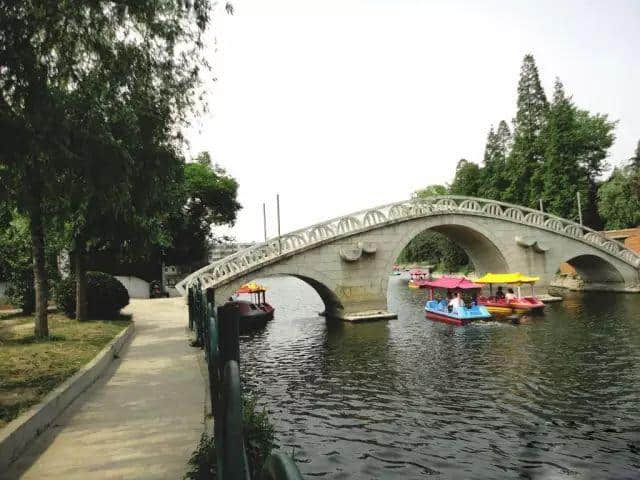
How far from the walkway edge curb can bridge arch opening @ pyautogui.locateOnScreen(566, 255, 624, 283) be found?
1334 inches

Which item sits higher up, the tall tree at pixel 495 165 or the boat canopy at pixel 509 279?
the tall tree at pixel 495 165

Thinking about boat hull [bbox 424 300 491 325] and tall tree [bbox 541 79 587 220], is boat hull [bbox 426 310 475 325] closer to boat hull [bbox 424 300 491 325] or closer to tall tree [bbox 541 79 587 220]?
boat hull [bbox 424 300 491 325]

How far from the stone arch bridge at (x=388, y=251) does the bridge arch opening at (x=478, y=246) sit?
83 mm

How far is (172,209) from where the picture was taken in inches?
617

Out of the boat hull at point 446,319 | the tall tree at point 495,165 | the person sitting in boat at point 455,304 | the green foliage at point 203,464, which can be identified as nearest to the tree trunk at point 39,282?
the green foliage at point 203,464

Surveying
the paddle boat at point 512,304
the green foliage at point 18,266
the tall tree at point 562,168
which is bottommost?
the paddle boat at point 512,304

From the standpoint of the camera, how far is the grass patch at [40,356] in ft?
24.9

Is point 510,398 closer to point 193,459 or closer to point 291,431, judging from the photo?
point 291,431

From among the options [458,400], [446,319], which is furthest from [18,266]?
[446,319]

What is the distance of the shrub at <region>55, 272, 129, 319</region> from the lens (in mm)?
19125

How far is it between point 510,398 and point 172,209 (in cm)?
1132

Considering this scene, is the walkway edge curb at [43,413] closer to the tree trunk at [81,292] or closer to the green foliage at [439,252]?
the tree trunk at [81,292]

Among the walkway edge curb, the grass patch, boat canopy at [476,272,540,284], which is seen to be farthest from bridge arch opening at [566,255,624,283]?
the walkway edge curb

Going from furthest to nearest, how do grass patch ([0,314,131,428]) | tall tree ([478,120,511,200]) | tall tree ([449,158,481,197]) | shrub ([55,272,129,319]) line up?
1. tall tree ([449,158,481,197])
2. tall tree ([478,120,511,200])
3. shrub ([55,272,129,319])
4. grass patch ([0,314,131,428])
